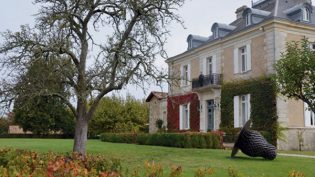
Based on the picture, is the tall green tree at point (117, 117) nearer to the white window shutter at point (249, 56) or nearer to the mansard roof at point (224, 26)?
the mansard roof at point (224, 26)

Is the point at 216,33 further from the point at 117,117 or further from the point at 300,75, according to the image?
the point at 300,75

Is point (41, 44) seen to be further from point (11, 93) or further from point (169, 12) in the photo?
point (169, 12)

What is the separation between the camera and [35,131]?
137 ft

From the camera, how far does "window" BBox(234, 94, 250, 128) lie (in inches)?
972

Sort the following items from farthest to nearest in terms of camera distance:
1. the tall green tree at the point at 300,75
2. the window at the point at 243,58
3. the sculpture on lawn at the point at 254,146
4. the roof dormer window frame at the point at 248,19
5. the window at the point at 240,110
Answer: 1. the window at the point at 243,58
2. the roof dormer window frame at the point at 248,19
3. the window at the point at 240,110
4. the sculpture on lawn at the point at 254,146
5. the tall green tree at the point at 300,75

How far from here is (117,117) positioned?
133ft

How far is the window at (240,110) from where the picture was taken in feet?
81.0

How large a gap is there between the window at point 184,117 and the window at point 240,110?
19.9ft

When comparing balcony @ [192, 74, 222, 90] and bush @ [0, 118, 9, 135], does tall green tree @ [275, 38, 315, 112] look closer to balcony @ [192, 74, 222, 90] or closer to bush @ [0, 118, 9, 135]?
balcony @ [192, 74, 222, 90]

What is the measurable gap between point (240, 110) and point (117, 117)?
1777 cm

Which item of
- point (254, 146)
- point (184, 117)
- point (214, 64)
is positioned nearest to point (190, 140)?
point (254, 146)

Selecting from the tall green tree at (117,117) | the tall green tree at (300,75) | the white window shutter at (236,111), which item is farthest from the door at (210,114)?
the tall green tree at (300,75)

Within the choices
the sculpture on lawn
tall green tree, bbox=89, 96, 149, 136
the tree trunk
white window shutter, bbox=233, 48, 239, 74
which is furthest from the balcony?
the tree trunk

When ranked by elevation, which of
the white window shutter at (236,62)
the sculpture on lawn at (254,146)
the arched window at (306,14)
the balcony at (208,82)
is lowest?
the sculpture on lawn at (254,146)
